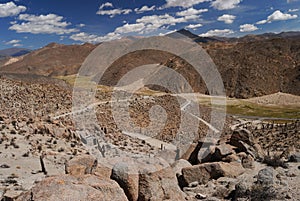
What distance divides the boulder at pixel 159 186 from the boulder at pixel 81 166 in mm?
1620

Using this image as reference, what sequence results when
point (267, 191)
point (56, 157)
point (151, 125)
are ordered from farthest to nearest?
point (151, 125) < point (56, 157) < point (267, 191)

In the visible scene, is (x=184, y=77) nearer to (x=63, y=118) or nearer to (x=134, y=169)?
(x=63, y=118)

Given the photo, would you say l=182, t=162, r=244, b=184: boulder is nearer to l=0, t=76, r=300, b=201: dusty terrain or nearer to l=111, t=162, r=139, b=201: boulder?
l=0, t=76, r=300, b=201: dusty terrain

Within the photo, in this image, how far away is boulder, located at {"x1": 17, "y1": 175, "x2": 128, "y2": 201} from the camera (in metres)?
6.02

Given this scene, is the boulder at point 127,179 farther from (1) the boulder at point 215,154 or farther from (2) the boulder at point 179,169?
(1) the boulder at point 215,154

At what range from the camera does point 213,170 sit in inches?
487

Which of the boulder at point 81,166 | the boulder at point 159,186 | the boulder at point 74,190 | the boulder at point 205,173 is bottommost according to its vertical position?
the boulder at point 205,173

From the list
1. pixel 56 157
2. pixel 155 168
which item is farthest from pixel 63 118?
pixel 155 168

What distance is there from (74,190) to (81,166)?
3975 mm

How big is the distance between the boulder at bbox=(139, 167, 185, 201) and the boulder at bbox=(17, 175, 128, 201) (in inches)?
74.8

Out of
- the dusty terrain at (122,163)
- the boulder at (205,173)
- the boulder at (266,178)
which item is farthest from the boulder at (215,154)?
the boulder at (266,178)

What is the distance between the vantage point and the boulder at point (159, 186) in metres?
8.72

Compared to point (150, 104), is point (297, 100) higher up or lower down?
lower down

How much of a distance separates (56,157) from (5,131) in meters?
5.86
